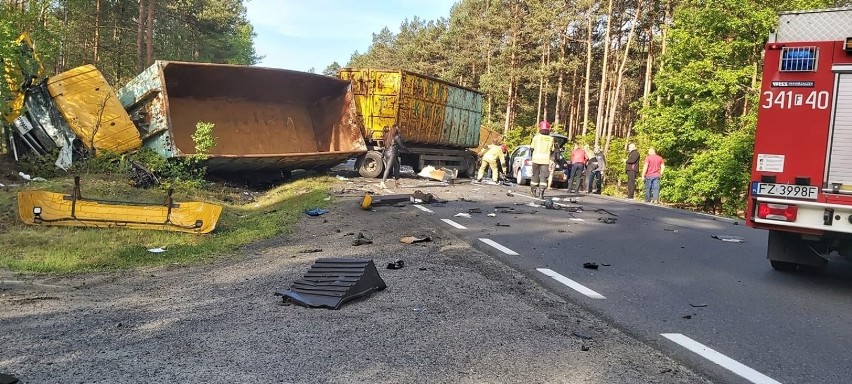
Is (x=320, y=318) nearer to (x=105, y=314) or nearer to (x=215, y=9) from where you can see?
(x=105, y=314)

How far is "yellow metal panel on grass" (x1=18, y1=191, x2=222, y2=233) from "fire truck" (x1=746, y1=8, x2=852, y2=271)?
7537 millimetres

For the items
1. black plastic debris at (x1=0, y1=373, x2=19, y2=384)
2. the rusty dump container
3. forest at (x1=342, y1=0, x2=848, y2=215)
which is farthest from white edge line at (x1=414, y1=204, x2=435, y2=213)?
forest at (x1=342, y1=0, x2=848, y2=215)

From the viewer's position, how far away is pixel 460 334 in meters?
4.09

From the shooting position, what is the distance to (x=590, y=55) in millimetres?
36156

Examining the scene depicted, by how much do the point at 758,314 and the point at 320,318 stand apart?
3565 mm

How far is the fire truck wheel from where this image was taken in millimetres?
6777

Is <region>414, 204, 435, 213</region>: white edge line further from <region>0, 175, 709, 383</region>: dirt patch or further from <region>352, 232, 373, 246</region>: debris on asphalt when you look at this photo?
<region>0, 175, 709, 383</region>: dirt patch

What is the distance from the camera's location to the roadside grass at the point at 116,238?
24.8ft

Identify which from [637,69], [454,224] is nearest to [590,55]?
[637,69]

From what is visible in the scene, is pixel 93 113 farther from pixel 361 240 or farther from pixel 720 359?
pixel 720 359

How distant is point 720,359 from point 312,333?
2626 millimetres

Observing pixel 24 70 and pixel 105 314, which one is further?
pixel 24 70

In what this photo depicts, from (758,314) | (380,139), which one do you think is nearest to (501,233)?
(758,314)

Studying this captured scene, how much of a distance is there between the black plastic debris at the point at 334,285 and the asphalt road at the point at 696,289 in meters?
1.70
